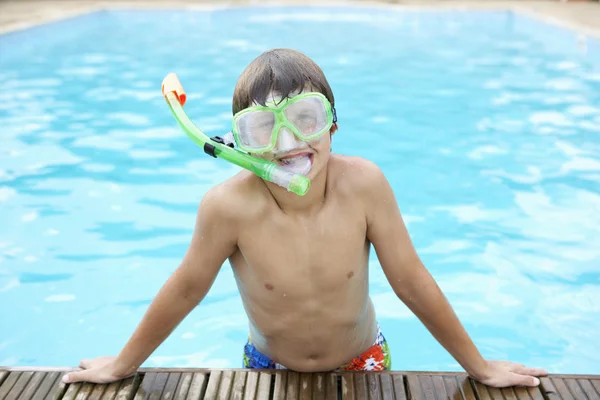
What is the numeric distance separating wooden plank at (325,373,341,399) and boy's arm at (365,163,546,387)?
40 centimetres

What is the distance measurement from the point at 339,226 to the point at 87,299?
2.87 meters

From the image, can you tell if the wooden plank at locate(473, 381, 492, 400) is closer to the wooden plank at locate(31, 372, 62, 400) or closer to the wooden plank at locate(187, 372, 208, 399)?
the wooden plank at locate(187, 372, 208, 399)

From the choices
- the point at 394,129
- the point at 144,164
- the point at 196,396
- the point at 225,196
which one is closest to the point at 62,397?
the point at 196,396

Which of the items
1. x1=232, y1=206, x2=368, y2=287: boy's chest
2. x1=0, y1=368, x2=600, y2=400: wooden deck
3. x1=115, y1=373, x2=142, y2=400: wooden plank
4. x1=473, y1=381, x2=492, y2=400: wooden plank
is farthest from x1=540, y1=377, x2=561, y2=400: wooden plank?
x1=115, y1=373, x2=142, y2=400: wooden plank

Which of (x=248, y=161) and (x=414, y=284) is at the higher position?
(x=248, y=161)

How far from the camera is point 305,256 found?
232cm

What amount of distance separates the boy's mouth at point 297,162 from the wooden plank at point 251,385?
0.86 meters

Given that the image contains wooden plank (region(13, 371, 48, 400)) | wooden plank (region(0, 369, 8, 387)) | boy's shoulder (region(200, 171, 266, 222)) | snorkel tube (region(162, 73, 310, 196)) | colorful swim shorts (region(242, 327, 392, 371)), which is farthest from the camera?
colorful swim shorts (region(242, 327, 392, 371))

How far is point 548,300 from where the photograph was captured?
14.9 ft

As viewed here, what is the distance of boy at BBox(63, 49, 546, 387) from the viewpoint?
218 cm

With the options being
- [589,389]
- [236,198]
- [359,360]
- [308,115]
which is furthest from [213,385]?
[589,389]

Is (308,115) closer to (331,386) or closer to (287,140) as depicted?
(287,140)

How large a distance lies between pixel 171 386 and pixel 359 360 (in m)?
0.75

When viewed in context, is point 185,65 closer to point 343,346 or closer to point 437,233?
point 437,233
